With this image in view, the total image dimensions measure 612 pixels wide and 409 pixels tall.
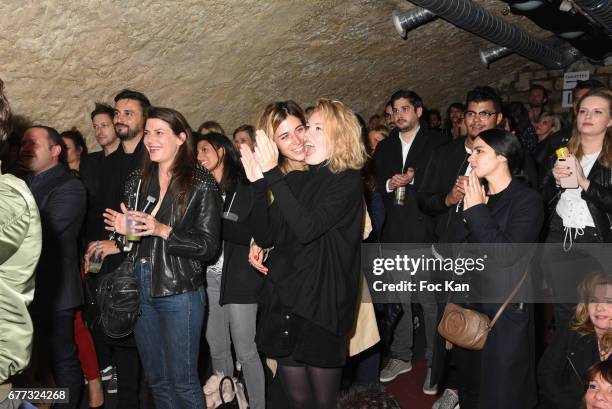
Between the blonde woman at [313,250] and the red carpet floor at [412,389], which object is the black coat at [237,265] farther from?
the red carpet floor at [412,389]

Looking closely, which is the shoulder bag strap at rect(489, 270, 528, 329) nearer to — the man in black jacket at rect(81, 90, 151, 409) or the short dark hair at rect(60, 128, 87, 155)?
the man in black jacket at rect(81, 90, 151, 409)

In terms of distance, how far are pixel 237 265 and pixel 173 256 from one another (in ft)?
1.65

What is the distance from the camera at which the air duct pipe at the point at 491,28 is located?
5230 millimetres

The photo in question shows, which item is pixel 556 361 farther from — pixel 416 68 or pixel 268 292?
pixel 416 68

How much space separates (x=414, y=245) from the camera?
13.8ft

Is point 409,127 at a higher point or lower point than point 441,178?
higher

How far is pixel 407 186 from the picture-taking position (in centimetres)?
433

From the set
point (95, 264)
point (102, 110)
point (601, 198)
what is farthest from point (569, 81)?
point (95, 264)

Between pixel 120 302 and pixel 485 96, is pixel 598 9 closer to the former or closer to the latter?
pixel 485 96

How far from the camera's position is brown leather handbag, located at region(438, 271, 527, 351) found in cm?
282

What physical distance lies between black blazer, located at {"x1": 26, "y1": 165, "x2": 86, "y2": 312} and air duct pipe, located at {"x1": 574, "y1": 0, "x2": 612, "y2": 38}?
13.4 ft

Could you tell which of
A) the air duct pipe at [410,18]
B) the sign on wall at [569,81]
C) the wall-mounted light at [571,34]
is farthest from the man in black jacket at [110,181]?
the sign on wall at [569,81]

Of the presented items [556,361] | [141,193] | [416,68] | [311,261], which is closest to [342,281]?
[311,261]

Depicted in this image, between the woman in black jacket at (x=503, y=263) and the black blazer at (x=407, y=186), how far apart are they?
1.19 m
